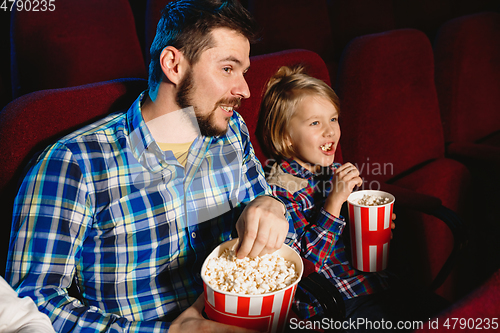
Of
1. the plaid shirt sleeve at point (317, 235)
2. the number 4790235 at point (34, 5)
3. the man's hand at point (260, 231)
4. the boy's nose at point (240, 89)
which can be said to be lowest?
the plaid shirt sleeve at point (317, 235)

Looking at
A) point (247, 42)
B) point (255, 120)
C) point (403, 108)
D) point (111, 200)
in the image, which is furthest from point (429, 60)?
point (111, 200)

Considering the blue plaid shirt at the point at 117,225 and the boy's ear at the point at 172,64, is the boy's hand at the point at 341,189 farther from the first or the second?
the boy's ear at the point at 172,64

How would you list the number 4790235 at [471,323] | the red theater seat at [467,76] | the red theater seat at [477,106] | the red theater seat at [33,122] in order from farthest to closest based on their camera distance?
1. the red theater seat at [467,76]
2. the red theater seat at [477,106]
3. the red theater seat at [33,122]
4. the number 4790235 at [471,323]

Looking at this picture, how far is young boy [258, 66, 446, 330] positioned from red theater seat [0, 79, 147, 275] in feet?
1.67

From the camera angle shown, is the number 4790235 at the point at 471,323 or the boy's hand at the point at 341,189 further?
the boy's hand at the point at 341,189

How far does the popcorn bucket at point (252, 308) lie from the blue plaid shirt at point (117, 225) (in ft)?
0.55

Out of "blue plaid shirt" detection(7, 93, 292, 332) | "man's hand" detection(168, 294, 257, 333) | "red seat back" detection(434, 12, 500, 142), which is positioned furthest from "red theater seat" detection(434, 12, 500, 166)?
"man's hand" detection(168, 294, 257, 333)

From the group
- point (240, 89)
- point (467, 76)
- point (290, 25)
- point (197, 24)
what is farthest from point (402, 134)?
point (197, 24)

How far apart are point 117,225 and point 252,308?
0.36m

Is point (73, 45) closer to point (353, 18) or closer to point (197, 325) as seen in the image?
point (197, 325)

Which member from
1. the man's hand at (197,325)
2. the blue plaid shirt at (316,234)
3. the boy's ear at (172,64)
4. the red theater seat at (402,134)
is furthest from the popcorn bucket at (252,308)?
Result: the red theater seat at (402,134)

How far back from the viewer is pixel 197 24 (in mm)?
857

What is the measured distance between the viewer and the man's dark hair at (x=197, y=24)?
0.86 m

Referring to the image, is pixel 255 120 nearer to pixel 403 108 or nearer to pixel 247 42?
pixel 247 42
